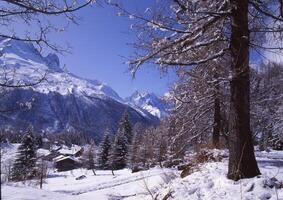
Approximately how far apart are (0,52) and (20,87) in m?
1.89

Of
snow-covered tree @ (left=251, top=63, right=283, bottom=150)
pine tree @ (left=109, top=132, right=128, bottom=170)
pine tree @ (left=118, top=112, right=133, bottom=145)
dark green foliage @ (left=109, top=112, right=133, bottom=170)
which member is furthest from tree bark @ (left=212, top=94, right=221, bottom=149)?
pine tree @ (left=118, top=112, right=133, bottom=145)

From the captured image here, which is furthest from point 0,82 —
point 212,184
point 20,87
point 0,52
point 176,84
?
point 176,84

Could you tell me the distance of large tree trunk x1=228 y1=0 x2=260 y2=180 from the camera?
8312 mm

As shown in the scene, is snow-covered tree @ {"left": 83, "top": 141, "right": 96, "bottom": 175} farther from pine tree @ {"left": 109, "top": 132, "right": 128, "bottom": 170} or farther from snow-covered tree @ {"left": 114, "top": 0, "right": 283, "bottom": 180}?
snow-covered tree @ {"left": 114, "top": 0, "right": 283, "bottom": 180}

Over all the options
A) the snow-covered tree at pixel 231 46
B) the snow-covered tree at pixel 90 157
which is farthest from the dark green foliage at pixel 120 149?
the snow-covered tree at pixel 231 46

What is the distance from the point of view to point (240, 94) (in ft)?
27.8

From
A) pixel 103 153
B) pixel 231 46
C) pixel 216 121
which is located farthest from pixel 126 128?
pixel 231 46

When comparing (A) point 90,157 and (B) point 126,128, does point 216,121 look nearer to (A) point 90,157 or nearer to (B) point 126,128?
(B) point 126,128

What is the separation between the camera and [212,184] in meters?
7.96

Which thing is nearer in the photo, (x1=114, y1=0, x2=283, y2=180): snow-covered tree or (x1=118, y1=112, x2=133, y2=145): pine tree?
(x1=114, y1=0, x2=283, y2=180): snow-covered tree

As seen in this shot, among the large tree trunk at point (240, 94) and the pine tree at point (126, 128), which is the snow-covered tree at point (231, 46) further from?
the pine tree at point (126, 128)

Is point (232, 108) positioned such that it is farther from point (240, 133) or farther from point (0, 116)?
point (0, 116)

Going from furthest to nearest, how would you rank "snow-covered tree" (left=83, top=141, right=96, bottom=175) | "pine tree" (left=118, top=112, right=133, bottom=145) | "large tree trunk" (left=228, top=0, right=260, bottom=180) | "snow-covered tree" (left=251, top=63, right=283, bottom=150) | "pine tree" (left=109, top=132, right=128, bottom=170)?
"snow-covered tree" (left=83, top=141, right=96, bottom=175), "pine tree" (left=118, top=112, right=133, bottom=145), "pine tree" (left=109, top=132, right=128, bottom=170), "snow-covered tree" (left=251, top=63, right=283, bottom=150), "large tree trunk" (left=228, top=0, right=260, bottom=180)

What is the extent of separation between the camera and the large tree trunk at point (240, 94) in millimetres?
8312
